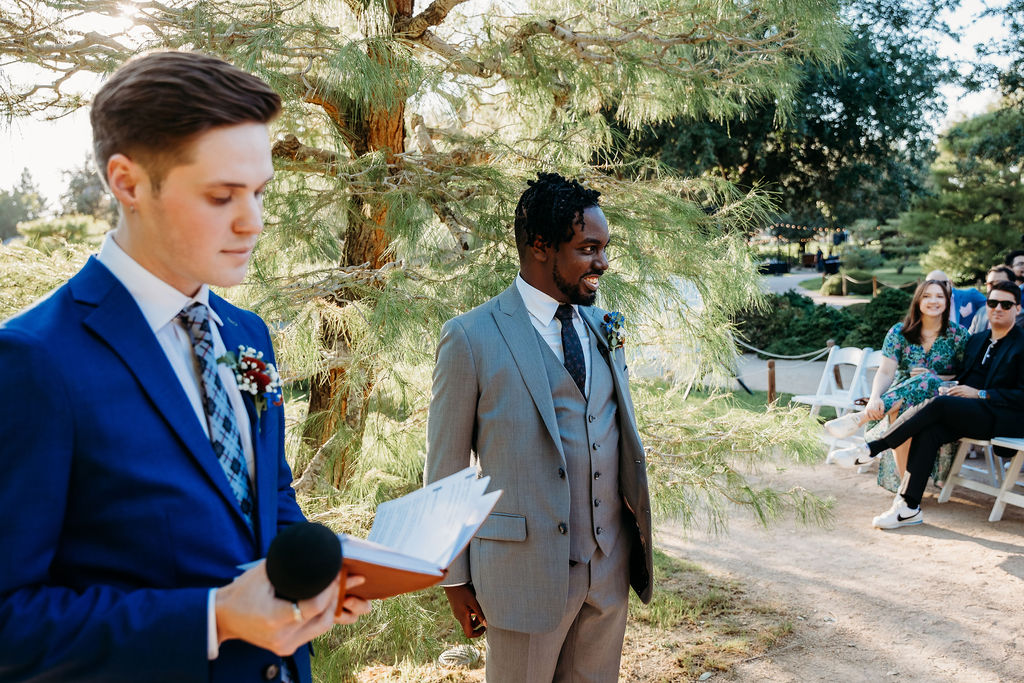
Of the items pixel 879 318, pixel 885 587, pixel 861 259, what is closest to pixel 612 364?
pixel 885 587

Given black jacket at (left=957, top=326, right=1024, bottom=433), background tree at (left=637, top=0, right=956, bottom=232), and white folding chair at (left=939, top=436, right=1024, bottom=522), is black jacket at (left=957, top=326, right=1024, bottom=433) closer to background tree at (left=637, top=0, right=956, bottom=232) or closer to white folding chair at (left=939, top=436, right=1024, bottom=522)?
white folding chair at (left=939, top=436, right=1024, bottom=522)

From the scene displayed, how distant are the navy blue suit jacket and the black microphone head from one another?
103 millimetres

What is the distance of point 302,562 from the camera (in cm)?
80

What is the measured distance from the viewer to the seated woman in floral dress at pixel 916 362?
→ 4.94m

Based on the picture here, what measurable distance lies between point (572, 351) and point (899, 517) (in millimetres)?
3696

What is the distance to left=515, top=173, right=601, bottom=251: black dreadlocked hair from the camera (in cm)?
181

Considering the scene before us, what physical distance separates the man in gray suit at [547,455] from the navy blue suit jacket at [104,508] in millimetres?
858

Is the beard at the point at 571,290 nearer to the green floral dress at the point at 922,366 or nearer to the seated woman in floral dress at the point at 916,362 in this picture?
the seated woman in floral dress at the point at 916,362

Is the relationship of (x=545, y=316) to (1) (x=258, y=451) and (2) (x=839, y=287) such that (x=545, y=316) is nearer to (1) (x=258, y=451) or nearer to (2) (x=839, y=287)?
(1) (x=258, y=451)

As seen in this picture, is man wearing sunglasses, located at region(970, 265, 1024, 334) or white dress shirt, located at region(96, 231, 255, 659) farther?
man wearing sunglasses, located at region(970, 265, 1024, 334)

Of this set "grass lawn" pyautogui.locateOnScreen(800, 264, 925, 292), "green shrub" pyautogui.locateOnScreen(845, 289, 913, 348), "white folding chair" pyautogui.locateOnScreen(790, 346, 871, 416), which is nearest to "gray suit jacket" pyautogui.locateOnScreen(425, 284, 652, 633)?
"white folding chair" pyautogui.locateOnScreen(790, 346, 871, 416)

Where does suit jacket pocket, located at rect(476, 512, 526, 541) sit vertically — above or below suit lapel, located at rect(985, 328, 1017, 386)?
below

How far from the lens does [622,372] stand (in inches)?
78.2

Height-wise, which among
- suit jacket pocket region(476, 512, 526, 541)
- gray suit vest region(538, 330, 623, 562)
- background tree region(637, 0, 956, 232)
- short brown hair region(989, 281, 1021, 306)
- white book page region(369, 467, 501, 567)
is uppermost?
background tree region(637, 0, 956, 232)
